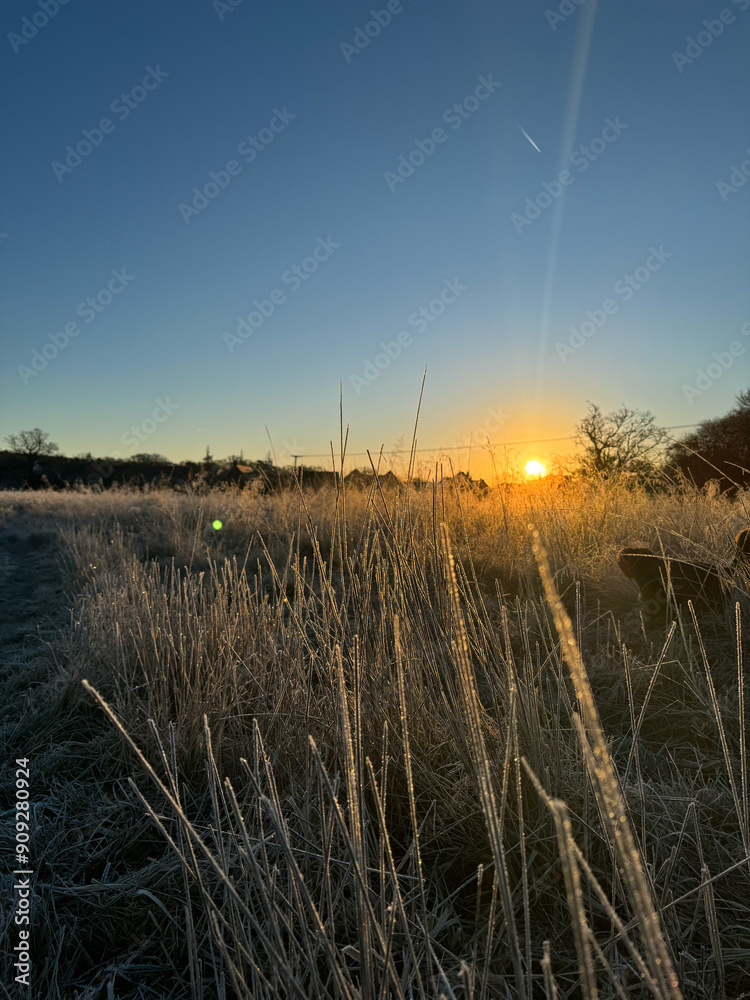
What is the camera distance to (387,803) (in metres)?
1.46

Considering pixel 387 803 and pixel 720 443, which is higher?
pixel 720 443

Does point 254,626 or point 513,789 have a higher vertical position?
point 254,626

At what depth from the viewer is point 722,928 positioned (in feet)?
3.58

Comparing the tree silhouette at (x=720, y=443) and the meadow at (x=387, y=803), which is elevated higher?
the tree silhouette at (x=720, y=443)

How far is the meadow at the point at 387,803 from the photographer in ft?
2.28

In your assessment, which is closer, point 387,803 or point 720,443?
point 387,803

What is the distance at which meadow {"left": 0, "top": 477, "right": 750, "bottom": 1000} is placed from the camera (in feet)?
2.28

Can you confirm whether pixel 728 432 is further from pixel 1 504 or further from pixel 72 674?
pixel 1 504

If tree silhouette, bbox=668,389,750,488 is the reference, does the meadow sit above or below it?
below

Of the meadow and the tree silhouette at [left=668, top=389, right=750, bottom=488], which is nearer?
the meadow

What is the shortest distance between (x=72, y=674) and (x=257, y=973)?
204 centimetres

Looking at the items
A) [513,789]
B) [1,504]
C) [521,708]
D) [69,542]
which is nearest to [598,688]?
[521,708]

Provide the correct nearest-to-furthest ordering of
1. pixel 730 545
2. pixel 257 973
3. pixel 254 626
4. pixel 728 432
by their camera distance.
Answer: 1. pixel 257 973
2. pixel 254 626
3. pixel 730 545
4. pixel 728 432

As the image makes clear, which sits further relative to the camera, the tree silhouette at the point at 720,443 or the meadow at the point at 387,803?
the tree silhouette at the point at 720,443
